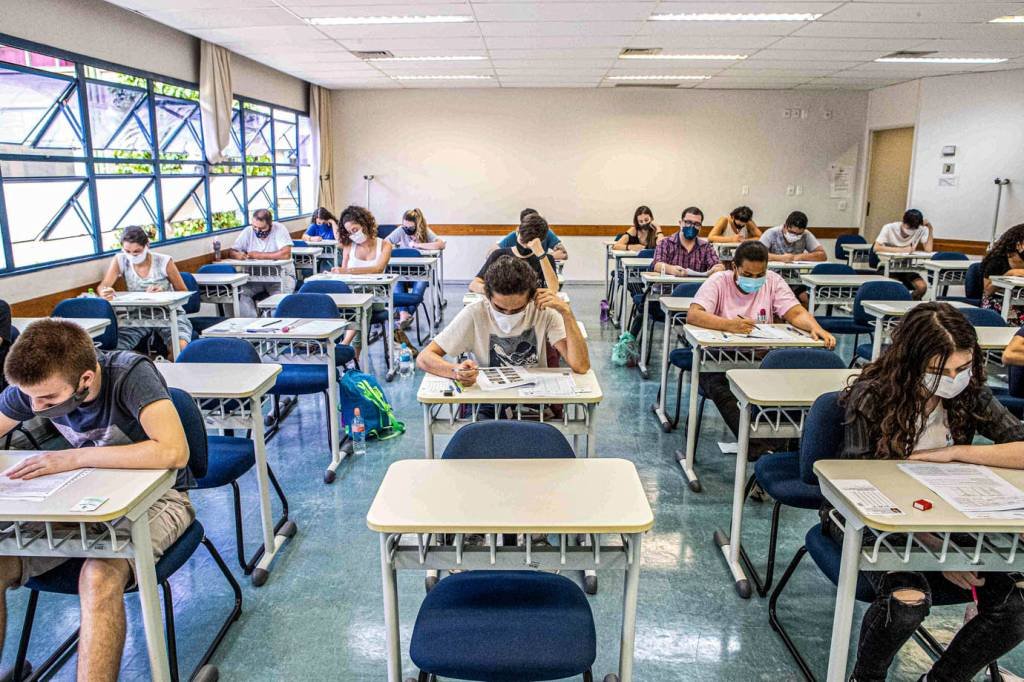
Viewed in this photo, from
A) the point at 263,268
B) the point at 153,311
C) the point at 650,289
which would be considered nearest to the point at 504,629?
the point at 153,311

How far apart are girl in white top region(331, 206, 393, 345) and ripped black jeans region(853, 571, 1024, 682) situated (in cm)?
516

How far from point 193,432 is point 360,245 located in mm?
4312

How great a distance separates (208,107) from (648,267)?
489 cm

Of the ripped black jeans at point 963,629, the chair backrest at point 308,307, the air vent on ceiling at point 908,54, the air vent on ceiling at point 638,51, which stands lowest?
the ripped black jeans at point 963,629

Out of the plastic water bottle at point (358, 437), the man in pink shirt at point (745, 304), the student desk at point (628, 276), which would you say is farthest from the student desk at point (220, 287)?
the man in pink shirt at point (745, 304)

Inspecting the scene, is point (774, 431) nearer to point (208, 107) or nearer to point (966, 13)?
point (966, 13)

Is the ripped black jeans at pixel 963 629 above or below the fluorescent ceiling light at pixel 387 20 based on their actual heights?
below

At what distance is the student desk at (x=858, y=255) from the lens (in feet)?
28.6

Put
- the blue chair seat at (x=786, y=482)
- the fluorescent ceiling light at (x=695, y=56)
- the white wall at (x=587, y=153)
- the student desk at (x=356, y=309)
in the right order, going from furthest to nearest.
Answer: the white wall at (x=587, y=153), the fluorescent ceiling light at (x=695, y=56), the student desk at (x=356, y=309), the blue chair seat at (x=786, y=482)

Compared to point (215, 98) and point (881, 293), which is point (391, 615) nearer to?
point (881, 293)

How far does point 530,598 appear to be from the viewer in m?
1.97

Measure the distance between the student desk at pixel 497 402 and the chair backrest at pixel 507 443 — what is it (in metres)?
0.47

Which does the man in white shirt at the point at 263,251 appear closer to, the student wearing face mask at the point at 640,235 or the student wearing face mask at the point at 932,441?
the student wearing face mask at the point at 640,235

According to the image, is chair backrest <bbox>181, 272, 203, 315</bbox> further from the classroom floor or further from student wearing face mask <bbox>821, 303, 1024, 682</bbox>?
student wearing face mask <bbox>821, 303, 1024, 682</bbox>
